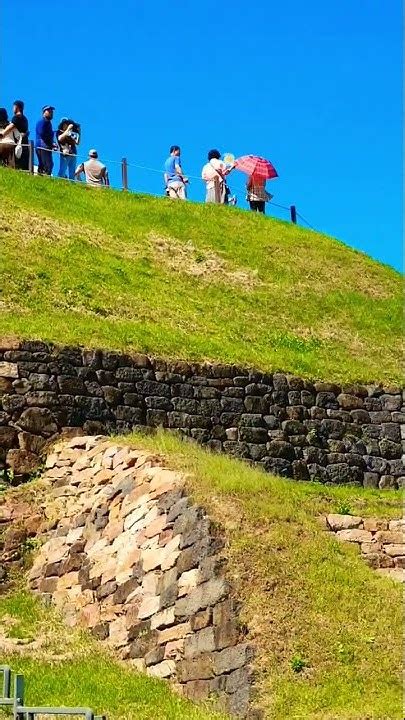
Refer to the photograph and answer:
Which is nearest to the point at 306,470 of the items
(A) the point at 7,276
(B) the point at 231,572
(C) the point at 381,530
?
(C) the point at 381,530

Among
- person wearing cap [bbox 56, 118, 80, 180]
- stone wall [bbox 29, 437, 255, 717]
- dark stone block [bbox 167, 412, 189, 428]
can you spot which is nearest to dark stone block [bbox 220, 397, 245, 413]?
dark stone block [bbox 167, 412, 189, 428]

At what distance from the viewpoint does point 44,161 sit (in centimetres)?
3072

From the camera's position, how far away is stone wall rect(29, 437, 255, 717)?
11938mm

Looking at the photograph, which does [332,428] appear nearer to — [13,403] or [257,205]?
[13,403]

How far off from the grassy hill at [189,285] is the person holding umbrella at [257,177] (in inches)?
65.5

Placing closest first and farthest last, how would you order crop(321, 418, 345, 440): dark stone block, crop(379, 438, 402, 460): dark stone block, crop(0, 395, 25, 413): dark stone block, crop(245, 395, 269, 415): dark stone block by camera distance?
crop(0, 395, 25, 413): dark stone block → crop(245, 395, 269, 415): dark stone block → crop(321, 418, 345, 440): dark stone block → crop(379, 438, 402, 460): dark stone block

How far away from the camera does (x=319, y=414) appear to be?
2173 centimetres

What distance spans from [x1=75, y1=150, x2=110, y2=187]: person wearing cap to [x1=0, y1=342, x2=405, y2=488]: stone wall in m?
12.1

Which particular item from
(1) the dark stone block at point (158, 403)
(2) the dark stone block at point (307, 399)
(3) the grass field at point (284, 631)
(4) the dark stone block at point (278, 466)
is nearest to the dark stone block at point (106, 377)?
(1) the dark stone block at point (158, 403)

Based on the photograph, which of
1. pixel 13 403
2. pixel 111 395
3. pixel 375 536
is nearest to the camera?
pixel 375 536

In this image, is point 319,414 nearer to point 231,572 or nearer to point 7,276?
point 7,276

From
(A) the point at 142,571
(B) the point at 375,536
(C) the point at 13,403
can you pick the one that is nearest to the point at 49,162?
(C) the point at 13,403

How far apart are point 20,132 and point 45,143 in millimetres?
702

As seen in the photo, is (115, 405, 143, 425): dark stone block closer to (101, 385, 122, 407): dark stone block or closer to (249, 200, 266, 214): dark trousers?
(101, 385, 122, 407): dark stone block
